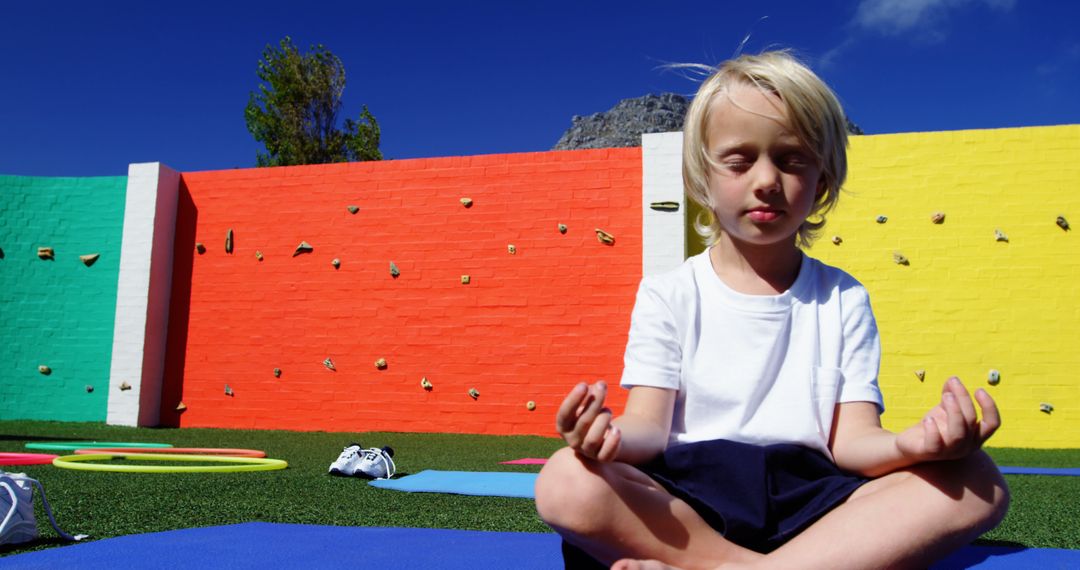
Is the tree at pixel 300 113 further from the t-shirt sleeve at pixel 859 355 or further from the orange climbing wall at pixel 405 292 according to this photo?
the t-shirt sleeve at pixel 859 355

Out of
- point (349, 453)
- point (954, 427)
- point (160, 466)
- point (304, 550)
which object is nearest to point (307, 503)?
point (349, 453)

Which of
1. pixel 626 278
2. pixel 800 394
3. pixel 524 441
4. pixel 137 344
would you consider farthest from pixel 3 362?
pixel 800 394

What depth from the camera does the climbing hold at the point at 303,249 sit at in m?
7.45

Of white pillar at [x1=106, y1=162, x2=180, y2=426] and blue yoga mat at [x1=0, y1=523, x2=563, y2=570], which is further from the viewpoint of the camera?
white pillar at [x1=106, y1=162, x2=180, y2=426]

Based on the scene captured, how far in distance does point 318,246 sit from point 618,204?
9.20 ft

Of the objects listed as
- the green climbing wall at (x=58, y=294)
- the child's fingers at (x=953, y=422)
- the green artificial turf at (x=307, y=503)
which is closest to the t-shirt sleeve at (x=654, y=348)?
the child's fingers at (x=953, y=422)

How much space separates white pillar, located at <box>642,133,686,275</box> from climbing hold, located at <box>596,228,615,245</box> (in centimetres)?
28

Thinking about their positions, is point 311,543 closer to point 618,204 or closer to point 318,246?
point 618,204

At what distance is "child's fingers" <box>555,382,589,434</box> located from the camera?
1.08m

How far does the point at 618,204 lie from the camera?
691 cm

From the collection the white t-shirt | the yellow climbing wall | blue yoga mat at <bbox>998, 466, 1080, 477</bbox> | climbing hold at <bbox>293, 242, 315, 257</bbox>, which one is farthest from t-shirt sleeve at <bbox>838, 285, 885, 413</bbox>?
climbing hold at <bbox>293, 242, 315, 257</bbox>

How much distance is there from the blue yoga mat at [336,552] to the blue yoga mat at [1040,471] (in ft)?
8.67

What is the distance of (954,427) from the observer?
1.09 m

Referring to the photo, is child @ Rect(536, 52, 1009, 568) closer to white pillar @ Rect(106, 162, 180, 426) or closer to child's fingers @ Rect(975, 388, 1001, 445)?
child's fingers @ Rect(975, 388, 1001, 445)
